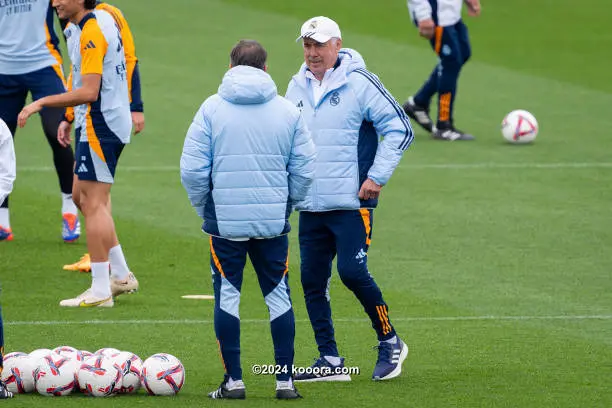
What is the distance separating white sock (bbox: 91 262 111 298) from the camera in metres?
10.1

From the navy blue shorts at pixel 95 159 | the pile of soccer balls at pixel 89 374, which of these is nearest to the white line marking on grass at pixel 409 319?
the navy blue shorts at pixel 95 159

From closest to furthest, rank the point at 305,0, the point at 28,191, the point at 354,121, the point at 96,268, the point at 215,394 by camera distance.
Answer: the point at 215,394
the point at 354,121
the point at 96,268
the point at 28,191
the point at 305,0

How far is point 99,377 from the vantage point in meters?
7.75

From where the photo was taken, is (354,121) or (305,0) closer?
(354,121)

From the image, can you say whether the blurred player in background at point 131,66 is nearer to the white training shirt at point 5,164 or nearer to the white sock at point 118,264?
the white sock at point 118,264

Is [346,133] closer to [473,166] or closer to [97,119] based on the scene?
[97,119]

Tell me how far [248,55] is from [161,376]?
1.78 meters

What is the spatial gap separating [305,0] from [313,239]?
18.4 metres

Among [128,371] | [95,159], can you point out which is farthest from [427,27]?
[128,371]

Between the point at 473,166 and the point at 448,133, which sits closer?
the point at 473,166

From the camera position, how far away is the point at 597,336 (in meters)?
9.33

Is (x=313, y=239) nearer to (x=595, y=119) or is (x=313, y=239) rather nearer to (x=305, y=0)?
(x=595, y=119)

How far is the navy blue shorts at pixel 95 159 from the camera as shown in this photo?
9.95 metres

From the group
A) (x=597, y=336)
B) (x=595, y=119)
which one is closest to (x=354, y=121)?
(x=597, y=336)
